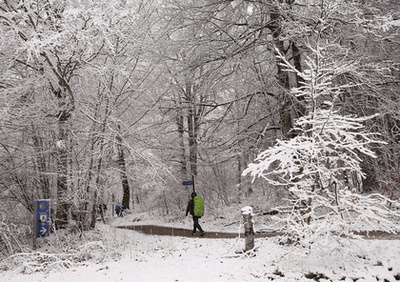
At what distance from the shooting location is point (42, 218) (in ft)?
25.6

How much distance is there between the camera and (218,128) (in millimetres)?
10727

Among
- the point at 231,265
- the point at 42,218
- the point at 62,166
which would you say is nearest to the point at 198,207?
the point at 62,166

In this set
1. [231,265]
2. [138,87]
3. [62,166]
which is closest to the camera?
[231,265]

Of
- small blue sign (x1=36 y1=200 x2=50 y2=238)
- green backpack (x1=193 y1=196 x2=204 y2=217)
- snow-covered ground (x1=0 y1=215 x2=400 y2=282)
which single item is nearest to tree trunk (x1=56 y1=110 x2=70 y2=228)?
small blue sign (x1=36 y1=200 x2=50 y2=238)

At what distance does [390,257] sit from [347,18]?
5255mm

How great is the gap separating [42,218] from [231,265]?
16.9ft

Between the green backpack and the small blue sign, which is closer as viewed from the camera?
the small blue sign

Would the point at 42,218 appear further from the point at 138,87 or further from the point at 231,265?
the point at 138,87

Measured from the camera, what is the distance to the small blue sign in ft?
25.5

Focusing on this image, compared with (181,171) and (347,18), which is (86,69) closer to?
(347,18)

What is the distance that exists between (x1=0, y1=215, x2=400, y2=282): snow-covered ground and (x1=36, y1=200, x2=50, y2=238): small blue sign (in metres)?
0.83

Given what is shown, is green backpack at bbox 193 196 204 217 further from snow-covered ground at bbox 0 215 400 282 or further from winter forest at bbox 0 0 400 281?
snow-covered ground at bbox 0 215 400 282

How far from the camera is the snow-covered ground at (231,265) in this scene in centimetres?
481

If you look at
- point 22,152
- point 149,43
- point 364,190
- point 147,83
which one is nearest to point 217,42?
point 149,43
